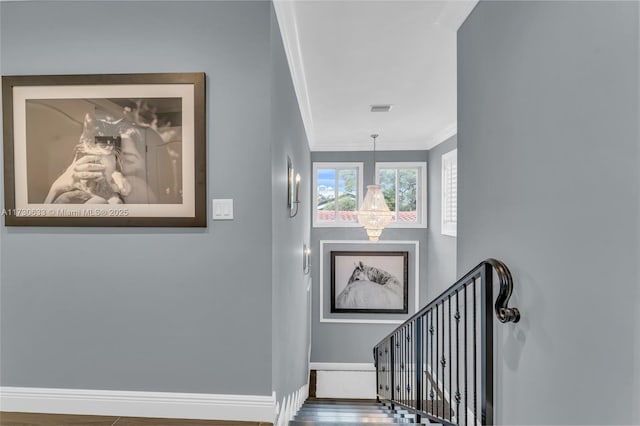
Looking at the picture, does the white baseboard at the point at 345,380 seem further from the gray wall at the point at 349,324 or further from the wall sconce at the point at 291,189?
the wall sconce at the point at 291,189

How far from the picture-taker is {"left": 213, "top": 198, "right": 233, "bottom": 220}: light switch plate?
2035mm

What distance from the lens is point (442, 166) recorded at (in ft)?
18.3

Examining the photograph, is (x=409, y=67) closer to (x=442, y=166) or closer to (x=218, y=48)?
(x=218, y=48)

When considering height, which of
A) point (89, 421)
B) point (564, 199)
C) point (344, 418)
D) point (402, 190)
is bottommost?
point (344, 418)

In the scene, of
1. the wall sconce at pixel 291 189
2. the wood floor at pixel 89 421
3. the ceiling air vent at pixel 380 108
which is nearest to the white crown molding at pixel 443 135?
the ceiling air vent at pixel 380 108

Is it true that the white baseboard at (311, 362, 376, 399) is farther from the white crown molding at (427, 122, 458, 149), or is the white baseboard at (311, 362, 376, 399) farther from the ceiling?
the ceiling

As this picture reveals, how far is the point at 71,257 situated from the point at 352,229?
15.6 feet

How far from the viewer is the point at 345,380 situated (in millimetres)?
6207

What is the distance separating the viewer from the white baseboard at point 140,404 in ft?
6.66

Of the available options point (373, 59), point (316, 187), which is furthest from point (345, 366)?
point (373, 59)

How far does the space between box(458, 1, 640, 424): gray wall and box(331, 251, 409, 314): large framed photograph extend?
448 centimetres

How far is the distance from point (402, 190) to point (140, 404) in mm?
5247

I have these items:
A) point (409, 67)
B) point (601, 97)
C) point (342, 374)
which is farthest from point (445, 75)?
point (342, 374)

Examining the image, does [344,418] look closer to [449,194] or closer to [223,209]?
[223,209]
